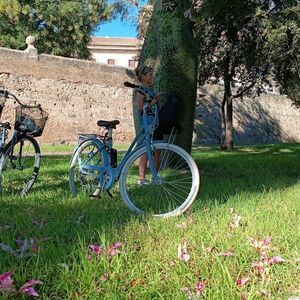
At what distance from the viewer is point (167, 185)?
14.1ft

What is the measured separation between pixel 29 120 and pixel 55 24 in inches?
905

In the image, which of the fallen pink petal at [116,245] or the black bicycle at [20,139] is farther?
the black bicycle at [20,139]

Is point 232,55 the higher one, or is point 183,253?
point 232,55

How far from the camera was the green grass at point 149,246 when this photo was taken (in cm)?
218

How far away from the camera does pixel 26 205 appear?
4211 mm

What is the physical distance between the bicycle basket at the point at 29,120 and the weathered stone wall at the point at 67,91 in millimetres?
12550

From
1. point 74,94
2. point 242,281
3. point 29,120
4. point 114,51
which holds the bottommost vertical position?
point 242,281

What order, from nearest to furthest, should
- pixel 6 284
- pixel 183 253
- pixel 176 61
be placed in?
pixel 6 284, pixel 183 253, pixel 176 61

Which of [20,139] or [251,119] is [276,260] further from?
[251,119]

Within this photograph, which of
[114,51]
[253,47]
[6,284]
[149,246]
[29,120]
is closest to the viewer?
[6,284]

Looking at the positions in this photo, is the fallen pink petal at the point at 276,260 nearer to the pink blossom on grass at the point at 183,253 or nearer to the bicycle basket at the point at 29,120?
the pink blossom on grass at the point at 183,253

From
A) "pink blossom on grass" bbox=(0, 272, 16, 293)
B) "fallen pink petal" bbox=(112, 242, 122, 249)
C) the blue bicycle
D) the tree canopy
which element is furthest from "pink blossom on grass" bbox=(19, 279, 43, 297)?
the tree canopy

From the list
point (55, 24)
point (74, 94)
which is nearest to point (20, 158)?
point (74, 94)

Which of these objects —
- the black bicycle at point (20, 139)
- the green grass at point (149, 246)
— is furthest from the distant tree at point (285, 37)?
the green grass at point (149, 246)
